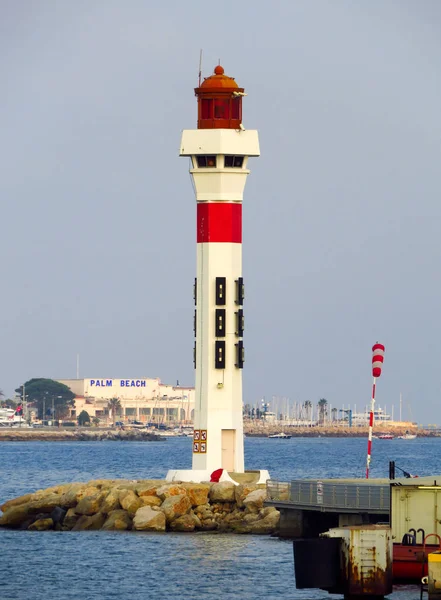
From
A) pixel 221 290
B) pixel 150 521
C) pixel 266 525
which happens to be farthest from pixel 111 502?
pixel 221 290

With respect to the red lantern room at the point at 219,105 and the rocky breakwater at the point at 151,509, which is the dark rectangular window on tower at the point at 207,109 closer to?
the red lantern room at the point at 219,105

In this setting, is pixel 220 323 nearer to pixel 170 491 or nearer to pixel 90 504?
pixel 170 491

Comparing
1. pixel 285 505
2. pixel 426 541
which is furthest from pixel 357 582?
pixel 285 505

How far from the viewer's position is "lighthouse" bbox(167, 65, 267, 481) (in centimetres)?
5753

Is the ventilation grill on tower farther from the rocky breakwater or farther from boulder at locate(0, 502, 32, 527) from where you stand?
boulder at locate(0, 502, 32, 527)

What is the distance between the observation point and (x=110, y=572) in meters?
46.8

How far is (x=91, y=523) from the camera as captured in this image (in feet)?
185

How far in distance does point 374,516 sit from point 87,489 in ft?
42.8

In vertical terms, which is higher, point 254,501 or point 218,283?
point 218,283

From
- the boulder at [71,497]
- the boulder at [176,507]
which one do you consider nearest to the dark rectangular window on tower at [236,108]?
the boulder at [176,507]

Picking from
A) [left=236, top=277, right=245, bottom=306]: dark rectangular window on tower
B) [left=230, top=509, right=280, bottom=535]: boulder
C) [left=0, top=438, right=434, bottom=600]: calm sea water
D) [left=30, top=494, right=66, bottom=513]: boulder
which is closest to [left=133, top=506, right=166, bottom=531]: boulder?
[left=0, top=438, right=434, bottom=600]: calm sea water

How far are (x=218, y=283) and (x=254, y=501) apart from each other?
8106 mm

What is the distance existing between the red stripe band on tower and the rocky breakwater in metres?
8.65

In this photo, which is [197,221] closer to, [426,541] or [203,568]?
[203,568]
